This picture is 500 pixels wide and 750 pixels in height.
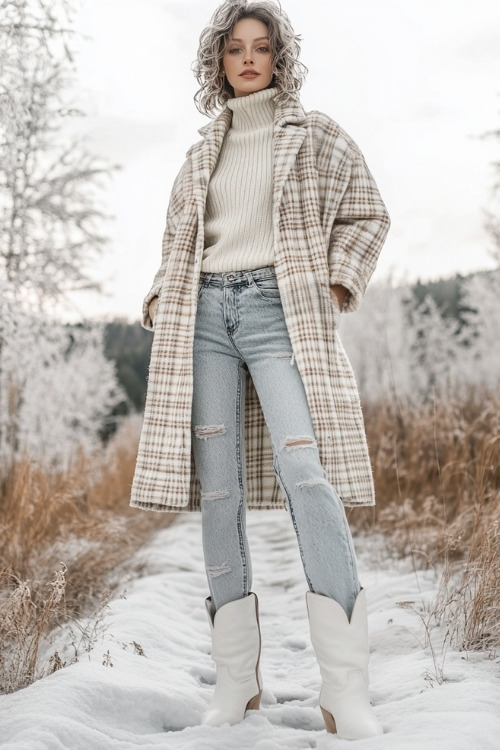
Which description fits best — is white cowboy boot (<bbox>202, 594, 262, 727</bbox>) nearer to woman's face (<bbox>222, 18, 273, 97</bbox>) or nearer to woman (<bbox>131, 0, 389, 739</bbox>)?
woman (<bbox>131, 0, 389, 739</bbox>)

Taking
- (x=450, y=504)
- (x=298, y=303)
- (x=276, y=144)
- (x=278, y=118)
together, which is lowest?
(x=450, y=504)

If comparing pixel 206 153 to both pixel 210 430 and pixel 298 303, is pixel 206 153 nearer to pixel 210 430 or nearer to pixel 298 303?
pixel 298 303

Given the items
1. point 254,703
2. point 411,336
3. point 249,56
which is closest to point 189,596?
point 254,703

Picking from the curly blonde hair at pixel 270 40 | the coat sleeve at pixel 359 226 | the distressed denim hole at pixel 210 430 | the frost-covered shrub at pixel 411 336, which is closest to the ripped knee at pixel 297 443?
the distressed denim hole at pixel 210 430

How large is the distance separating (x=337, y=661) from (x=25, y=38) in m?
2.99

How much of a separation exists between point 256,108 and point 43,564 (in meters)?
2.30

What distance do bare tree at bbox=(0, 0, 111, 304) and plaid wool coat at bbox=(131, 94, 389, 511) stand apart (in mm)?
1488

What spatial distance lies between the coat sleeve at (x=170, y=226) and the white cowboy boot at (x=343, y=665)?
110cm

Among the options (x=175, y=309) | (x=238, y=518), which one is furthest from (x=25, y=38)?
(x=238, y=518)

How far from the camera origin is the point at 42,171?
1012cm

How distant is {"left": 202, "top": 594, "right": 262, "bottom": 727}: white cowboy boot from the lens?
2.17 meters

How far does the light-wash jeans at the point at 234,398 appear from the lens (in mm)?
2090

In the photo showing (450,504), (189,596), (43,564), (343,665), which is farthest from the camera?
(450,504)

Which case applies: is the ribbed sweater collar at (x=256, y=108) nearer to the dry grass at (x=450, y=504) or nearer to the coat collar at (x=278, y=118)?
the coat collar at (x=278, y=118)
